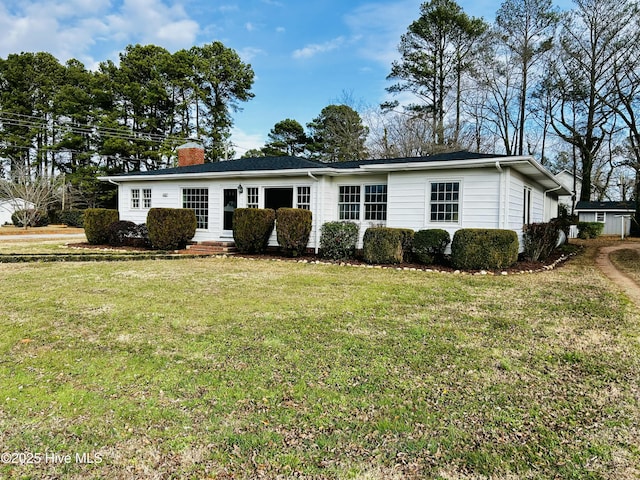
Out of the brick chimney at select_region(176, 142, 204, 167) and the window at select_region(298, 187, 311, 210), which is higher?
the brick chimney at select_region(176, 142, 204, 167)

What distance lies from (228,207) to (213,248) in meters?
1.67

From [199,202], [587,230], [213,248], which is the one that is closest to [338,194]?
[213,248]

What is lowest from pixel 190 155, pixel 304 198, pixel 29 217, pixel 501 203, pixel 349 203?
pixel 29 217

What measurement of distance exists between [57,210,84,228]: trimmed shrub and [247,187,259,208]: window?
1751cm

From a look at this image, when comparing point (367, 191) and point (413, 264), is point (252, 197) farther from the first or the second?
point (413, 264)

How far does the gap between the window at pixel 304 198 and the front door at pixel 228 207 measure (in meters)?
2.44

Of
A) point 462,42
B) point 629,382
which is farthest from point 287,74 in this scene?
point 629,382

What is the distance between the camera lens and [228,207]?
44.2 ft

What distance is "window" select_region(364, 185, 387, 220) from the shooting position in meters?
11.3

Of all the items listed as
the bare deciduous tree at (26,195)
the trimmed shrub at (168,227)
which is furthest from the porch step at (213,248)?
the bare deciduous tree at (26,195)

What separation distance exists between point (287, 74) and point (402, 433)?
72.2 ft

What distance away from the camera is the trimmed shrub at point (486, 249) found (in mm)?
8852

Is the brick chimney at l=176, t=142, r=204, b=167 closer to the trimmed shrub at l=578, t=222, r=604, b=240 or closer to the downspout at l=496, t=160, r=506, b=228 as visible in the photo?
the downspout at l=496, t=160, r=506, b=228

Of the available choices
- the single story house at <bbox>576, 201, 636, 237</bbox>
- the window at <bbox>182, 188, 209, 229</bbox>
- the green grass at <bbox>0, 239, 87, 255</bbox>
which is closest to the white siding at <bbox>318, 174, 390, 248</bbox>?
the window at <bbox>182, 188, 209, 229</bbox>
